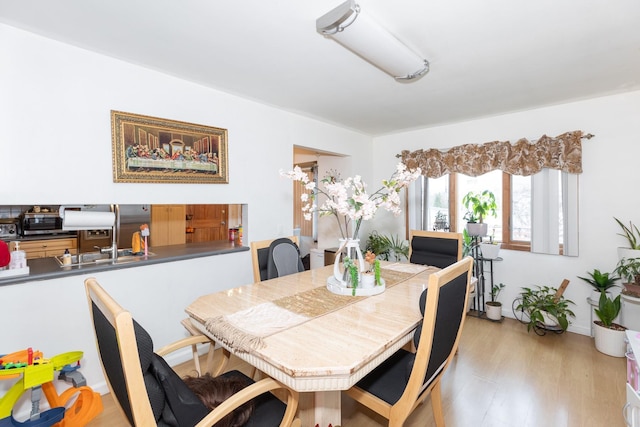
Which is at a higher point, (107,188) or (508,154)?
(508,154)

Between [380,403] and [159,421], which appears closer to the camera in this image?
[159,421]

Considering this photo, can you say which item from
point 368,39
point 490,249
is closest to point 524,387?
point 490,249

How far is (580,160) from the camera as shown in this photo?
290 cm

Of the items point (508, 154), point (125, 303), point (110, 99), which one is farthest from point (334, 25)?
point (508, 154)

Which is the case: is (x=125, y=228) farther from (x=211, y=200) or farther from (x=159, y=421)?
(x=159, y=421)

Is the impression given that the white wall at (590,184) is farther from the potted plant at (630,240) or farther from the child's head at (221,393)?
the child's head at (221,393)

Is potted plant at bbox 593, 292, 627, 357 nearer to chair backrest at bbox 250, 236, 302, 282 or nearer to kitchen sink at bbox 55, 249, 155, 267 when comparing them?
chair backrest at bbox 250, 236, 302, 282

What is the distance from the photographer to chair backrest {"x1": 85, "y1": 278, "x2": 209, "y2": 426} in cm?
80

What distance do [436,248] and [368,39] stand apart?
76.5 inches

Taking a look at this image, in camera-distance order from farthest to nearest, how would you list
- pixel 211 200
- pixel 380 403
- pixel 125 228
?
pixel 125 228
pixel 211 200
pixel 380 403

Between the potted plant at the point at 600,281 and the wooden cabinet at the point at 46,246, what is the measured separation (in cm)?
542

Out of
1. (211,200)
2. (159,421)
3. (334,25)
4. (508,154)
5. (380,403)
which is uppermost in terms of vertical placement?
(334,25)

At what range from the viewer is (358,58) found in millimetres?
2080

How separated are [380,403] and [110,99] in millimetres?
2505
